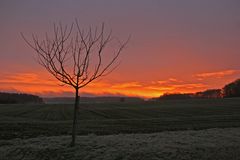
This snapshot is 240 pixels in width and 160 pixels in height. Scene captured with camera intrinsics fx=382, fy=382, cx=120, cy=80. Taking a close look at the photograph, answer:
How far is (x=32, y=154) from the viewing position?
59.6 ft

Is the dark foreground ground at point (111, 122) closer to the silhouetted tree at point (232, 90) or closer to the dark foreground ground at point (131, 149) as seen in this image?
the dark foreground ground at point (131, 149)

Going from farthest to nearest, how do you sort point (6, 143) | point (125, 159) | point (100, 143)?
point (6, 143) → point (100, 143) → point (125, 159)

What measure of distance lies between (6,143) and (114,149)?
7.46 m

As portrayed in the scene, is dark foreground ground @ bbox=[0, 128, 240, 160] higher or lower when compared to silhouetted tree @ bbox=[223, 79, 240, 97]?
lower

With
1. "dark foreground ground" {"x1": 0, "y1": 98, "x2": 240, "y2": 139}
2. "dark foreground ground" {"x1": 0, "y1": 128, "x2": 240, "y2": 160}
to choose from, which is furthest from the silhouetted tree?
"dark foreground ground" {"x1": 0, "y1": 128, "x2": 240, "y2": 160}

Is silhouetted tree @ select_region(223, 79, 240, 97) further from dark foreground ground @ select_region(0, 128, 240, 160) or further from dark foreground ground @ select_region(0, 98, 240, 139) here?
dark foreground ground @ select_region(0, 128, 240, 160)

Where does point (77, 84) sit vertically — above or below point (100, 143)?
above

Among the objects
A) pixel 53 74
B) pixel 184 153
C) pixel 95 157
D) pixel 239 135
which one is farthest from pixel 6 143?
pixel 239 135

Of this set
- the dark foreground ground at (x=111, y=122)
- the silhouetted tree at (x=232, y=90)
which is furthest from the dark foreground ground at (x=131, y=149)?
the silhouetted tree at (x=232, y=90)

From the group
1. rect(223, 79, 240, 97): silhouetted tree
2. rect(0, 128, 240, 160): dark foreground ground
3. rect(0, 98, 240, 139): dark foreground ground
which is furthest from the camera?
rect(223, 79, 240, 97): silhouetted tree

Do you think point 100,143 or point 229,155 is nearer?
point 229,155

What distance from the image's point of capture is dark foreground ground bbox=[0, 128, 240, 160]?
16.7 m

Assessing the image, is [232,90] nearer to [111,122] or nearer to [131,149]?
[111,122]

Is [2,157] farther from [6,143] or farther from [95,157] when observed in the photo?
[95,157]
